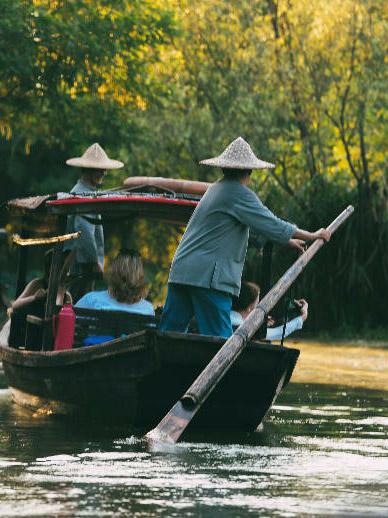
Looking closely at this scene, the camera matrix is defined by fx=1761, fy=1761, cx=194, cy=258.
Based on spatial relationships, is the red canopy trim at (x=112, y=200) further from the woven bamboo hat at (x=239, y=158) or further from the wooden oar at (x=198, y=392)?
the wooden oar at (x=198, y=392)

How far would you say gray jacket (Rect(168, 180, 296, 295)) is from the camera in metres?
12.2

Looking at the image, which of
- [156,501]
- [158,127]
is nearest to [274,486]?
[156,501]

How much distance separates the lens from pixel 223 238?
12.2 m

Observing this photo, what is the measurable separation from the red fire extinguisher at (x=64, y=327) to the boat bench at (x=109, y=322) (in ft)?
0.76

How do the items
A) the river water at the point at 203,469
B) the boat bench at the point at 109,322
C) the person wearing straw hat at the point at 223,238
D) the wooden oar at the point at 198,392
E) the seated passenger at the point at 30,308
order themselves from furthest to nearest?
1. the seated passenger at the point at 30,308
2. the boat bench at the point at 109,322
3. the person wearing straw hat at the point at 223,238
4. the wooden oar at the point at 198,392
5. the river water at the point at 203,469

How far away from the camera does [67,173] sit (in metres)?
41.8

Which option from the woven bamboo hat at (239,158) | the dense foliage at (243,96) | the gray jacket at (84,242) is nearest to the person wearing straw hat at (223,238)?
the woven bamboo hat at (239,158)

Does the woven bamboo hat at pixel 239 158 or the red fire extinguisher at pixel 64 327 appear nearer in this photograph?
the woven bamboo hat at pixel 239 158

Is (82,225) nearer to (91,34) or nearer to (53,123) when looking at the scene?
(91,34)

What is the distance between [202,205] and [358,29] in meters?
16.7

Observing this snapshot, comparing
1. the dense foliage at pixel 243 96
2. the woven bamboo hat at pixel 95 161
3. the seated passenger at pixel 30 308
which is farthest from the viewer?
the dense foliage at pixel 243 96

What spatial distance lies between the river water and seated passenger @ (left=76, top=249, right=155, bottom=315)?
997mm

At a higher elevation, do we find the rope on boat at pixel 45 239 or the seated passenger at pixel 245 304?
the rope on boat at pixel 45 239

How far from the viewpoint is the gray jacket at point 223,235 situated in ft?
40.0
